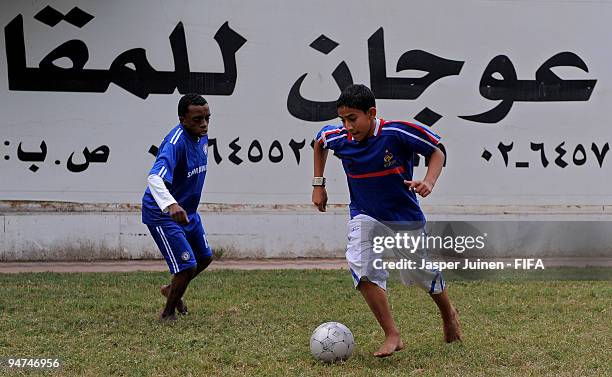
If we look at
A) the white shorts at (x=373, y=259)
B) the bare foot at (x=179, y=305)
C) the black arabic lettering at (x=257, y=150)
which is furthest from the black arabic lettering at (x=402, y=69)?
the white shorts at (x=373, y=259)

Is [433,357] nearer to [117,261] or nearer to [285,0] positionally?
[117,261]

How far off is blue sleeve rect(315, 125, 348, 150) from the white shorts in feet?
1.59

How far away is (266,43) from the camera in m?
10.5

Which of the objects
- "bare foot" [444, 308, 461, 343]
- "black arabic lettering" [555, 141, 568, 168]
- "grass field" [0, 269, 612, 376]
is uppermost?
"black arabic lettering" [555, 141, 568, 168]

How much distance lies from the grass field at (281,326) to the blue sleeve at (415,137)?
49.9 inches

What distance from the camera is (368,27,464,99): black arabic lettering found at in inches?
417

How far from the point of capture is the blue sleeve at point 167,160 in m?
5.97

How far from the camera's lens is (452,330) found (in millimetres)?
5531

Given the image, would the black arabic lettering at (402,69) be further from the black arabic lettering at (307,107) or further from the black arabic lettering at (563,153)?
the black arabic lettering at (563,153)

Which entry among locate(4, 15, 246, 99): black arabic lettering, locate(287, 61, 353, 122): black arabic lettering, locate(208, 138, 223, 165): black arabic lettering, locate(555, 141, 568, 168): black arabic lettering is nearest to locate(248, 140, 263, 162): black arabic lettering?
locate(208, 138, 223, 165): black arabic lettering

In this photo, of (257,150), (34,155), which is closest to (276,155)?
(257,150)

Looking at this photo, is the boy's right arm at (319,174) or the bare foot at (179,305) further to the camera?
the bare foot at (179,305)

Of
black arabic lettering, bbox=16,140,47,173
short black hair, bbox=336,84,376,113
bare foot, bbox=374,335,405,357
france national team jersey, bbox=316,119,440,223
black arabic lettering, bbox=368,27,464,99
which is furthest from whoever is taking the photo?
black arabic lettering, bbox=368,27,464,99

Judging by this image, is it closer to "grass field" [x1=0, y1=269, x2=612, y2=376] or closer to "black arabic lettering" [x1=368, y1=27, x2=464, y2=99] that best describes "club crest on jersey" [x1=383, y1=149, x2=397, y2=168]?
"grass field" [x1=0, y1=269, x2=612, y2=376]
